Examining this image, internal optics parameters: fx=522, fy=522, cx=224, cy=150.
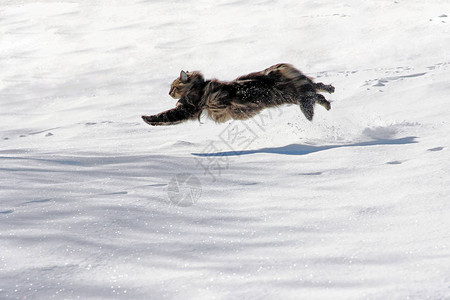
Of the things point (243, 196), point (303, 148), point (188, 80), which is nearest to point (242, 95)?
point (188, 80)

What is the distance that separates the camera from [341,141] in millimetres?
4828

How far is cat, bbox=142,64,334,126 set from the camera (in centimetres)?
535

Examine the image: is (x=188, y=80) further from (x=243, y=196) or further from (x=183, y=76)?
(x=243, y=196)

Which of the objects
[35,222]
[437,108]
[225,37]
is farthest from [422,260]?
[225,37]

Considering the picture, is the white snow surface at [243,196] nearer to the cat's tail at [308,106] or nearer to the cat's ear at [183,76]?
the cat's tail at [308,106]

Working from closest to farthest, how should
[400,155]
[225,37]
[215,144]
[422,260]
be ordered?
1. [422,260]
2. [400,155]
3. [215,144]
4. [225,37]

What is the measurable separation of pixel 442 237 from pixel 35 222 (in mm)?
1834

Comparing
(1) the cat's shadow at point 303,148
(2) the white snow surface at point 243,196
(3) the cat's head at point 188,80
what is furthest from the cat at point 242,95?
(1) the cat's shadow at point 303,148

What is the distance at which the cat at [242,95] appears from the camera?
17.5 feet

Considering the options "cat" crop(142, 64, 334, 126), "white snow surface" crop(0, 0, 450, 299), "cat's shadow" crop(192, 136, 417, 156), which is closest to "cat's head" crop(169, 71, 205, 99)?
"cat" crop(142, 64, 334, 126)

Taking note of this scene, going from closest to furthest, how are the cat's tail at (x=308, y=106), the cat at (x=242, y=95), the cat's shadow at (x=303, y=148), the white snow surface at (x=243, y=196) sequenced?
the white snow surface at (x=243, y=196) → the cat's shadow at (x=303, y=148) → the cat at (x=242, y=95) → the cat's tail at (x=308, y=106)

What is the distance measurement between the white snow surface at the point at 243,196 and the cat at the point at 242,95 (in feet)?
1.03

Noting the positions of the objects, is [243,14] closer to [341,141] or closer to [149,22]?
[149,22]

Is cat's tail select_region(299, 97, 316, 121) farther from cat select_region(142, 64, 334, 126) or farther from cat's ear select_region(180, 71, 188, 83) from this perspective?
cat's ear select_region(180, 71, 188, 83)
